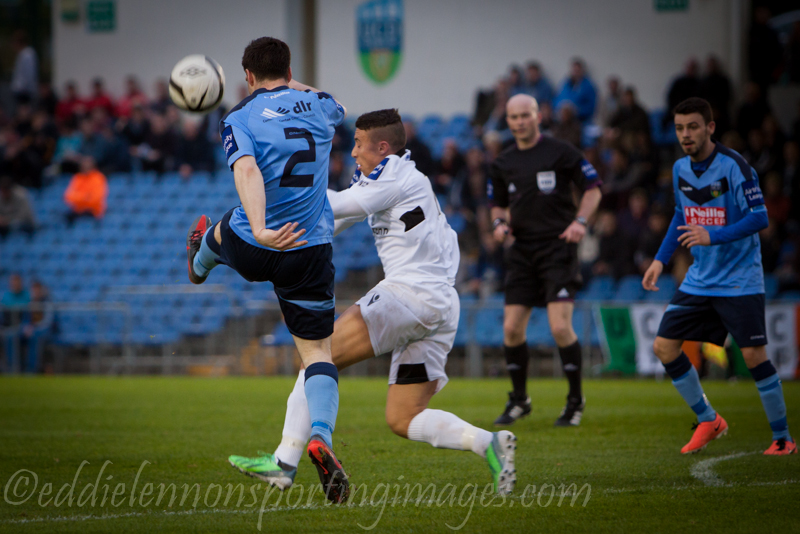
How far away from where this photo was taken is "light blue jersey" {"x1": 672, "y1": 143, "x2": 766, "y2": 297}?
600 cm

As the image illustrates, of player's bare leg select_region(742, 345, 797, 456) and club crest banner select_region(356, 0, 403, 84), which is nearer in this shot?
player's bare leg select_region(742, 345, 797, 456)

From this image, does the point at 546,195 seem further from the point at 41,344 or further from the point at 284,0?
the point at 284,0

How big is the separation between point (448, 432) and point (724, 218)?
2695 millimetres

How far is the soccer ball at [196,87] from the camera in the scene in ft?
18.1

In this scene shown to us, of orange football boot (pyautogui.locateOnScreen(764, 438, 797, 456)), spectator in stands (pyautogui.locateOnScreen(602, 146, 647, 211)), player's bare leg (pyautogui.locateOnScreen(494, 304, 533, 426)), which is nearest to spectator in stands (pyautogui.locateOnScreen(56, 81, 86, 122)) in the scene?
spectator in stands (pyautogui.locateOnScreen(602, 146, 647, 211))

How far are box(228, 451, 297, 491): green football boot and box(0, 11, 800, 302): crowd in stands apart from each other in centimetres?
966

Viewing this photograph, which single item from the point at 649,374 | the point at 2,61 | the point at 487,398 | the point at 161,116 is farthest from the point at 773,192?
the point at 2,61

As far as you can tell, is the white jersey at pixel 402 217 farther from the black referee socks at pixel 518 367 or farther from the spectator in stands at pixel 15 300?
the spectator in stands at pixel 15 300

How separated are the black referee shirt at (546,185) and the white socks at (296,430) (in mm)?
3774

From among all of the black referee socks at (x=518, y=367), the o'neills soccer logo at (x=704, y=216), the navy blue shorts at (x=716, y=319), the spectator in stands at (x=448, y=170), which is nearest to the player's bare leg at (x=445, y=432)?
the navy blue shorts at (x=716, y=319)

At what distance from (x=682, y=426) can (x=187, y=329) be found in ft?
32.9

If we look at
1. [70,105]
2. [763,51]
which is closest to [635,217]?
[763,51]

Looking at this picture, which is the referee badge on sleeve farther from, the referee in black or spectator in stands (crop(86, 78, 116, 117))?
spectator in stands (crop(86, 78, 116, 117))

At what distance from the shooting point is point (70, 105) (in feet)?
72.6
